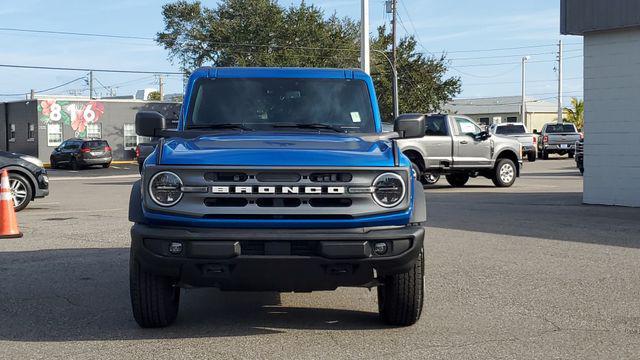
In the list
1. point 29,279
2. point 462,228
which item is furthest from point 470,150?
point 29,279

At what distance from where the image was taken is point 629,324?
6062mm

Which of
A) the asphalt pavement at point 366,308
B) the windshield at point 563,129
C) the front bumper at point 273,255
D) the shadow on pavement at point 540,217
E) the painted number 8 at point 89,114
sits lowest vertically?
the asphalt pavement at point 366,308

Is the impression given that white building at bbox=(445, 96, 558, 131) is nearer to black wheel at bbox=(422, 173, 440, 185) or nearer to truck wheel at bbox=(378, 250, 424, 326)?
black wheel at bbox=(422, 173, 440, 185)

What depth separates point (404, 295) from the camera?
5711 millimetres

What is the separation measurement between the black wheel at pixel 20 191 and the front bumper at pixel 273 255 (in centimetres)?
1098

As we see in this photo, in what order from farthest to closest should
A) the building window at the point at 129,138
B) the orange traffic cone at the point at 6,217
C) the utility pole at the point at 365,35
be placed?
1. the building window at the point at 129,138
2. the utility pole at the point at 365,35
3. the orange traffic cone at the point at 6,217

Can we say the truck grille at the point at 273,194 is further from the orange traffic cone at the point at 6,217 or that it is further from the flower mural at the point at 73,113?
the flower mural at the point at 73,113

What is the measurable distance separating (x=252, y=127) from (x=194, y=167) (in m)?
1.39

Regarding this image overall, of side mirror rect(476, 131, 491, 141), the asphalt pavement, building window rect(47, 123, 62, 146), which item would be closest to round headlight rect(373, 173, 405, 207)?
the asphalt pavement

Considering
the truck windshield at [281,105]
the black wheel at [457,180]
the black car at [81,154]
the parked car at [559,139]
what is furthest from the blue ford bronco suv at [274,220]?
the parked car at [559,139]

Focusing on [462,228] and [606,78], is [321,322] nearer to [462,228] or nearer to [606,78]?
[462,228]

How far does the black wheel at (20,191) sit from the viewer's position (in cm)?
1525

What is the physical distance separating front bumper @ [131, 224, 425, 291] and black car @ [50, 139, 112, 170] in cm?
3554

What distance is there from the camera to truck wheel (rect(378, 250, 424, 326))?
5.66m
